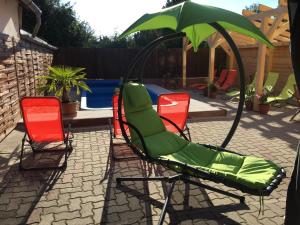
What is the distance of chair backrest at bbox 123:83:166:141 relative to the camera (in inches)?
160

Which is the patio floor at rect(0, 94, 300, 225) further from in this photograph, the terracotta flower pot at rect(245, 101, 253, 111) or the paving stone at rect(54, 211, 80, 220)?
the terracotta flower pot at rect(245, 101, 253, 111)

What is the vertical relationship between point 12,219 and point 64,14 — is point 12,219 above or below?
below

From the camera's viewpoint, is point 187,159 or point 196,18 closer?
point 196,18

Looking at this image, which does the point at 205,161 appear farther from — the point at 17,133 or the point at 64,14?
the point at 64,14

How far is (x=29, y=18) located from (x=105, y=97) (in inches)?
418

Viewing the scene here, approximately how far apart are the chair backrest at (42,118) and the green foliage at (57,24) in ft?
55.1

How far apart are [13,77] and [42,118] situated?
262 centimetres

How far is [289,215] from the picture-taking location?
6.15 feet

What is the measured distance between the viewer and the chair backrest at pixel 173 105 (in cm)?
515

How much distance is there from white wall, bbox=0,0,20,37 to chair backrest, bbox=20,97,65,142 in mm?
2797

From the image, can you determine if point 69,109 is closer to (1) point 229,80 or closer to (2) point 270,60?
(1) point 229,80

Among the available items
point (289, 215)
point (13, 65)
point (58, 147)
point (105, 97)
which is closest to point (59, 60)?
point (105, 97)

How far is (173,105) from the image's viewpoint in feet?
17.0

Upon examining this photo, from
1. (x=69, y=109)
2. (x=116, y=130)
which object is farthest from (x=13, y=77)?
(x=116, y=130)
